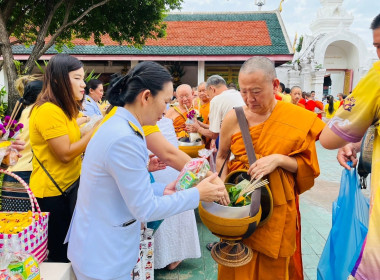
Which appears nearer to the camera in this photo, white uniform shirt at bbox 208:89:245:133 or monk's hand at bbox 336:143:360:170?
monk's hand at bbox 336:143:360:170

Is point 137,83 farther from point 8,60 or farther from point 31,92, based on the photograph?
point 8,60

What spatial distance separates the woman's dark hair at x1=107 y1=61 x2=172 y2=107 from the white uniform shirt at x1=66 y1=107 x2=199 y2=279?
0.29ft

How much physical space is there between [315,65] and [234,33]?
4.80 m

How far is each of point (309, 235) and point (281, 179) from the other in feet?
6.18

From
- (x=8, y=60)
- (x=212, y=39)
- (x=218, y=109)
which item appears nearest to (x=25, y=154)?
(x=218, y=109)

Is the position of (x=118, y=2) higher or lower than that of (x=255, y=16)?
lower

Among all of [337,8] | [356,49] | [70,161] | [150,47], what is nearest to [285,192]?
[70,161]

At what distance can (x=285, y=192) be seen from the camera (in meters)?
1.90

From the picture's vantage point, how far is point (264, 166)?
1741 millimetres

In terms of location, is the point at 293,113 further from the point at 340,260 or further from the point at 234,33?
the point at 234,33

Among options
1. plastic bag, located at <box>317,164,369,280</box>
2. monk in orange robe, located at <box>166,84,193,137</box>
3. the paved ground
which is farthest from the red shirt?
plastic bag, located at <box>317,164,369,280</box>

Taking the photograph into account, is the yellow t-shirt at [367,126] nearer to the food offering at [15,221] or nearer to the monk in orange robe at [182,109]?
the food offering at [15,221]

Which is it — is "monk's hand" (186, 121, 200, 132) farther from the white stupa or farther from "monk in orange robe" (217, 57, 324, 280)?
the white stupa

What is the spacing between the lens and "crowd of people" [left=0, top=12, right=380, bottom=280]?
1.23m
